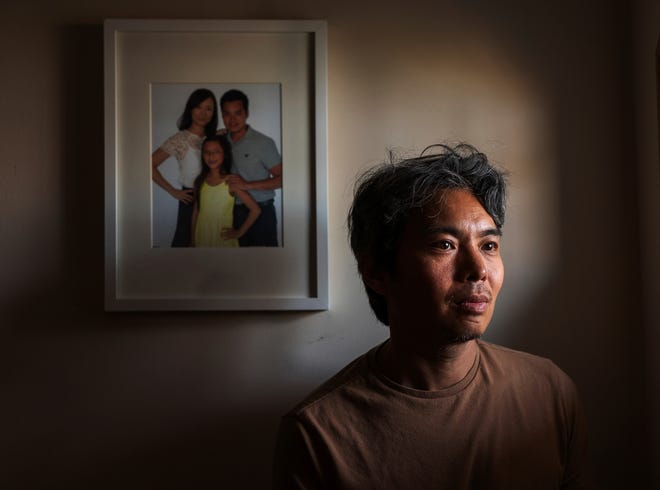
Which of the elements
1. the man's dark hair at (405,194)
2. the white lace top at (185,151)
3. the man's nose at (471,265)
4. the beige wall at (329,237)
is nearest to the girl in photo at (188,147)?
the white lace top at (185,151)

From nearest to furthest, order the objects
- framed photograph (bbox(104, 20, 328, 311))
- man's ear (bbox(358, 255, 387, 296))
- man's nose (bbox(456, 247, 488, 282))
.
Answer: man's nose (bbox(456, 247, 488, 282)) < man's ear (bbox(358, 255, 387, 296)) < framed photograph (bbox(104, 20, 328, 311))

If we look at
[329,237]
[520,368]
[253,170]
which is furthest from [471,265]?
[253,170]

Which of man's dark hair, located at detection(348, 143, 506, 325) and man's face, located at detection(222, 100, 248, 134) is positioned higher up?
man's face, located at detection(222, 100, 248, 134)

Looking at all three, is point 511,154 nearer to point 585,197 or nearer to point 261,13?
point 585,197

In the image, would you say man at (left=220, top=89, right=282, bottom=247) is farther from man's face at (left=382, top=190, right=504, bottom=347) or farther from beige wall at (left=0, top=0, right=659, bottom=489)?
man's face at (left=382, top=190, right=504, bottom=347)

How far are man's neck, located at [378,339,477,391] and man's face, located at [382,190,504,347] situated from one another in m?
0.03

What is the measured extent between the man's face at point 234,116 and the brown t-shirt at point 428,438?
62 centimetres

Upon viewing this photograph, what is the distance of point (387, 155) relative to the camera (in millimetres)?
1380

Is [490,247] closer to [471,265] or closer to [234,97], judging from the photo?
[471,265]

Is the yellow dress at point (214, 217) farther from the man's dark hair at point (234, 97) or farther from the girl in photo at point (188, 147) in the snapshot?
the man's dark hair at point (234, 97)

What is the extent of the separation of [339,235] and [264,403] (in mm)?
429

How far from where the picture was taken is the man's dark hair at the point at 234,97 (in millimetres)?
1365

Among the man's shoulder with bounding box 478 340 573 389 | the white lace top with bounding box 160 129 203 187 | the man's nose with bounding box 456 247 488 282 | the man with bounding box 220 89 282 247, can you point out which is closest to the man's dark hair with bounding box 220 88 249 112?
the man with bounding box 220 89 282 247

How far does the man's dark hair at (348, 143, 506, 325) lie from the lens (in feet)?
3.46
